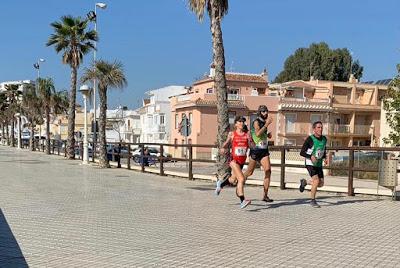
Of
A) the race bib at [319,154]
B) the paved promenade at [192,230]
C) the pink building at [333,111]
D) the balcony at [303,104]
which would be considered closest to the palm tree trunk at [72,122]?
the paved promenade at [192,230]

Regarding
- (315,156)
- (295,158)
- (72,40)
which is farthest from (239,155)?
(72,40)

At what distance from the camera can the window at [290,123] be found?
5469 cm

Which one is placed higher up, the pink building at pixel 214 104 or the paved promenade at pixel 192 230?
the pink building at pixel 214 104

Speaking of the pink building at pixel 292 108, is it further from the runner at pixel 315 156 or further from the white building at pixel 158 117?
the runner at pixel 315 156

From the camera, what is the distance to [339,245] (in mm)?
6328

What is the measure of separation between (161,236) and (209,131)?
44.3 meters

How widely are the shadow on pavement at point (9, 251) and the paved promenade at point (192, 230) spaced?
0.4 inches

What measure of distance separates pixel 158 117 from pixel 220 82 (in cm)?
5553

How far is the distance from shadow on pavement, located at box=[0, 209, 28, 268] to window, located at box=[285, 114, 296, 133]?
161 ft

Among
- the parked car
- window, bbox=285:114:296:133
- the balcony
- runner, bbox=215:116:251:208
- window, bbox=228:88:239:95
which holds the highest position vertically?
window, bbox=228:88:239:95

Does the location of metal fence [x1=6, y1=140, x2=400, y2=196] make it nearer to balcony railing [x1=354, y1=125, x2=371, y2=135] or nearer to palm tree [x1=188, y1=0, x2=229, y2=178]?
palm tree [x1=188, y1=0, x2=229, y2=178]

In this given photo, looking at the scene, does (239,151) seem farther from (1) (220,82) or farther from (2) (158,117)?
(2) (158,117)

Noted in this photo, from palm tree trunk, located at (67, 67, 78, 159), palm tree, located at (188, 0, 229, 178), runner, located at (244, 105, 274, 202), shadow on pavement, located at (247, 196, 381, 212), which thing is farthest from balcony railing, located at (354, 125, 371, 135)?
runner, located at (244, 105, 274, 202)

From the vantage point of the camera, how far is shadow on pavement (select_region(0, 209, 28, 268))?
213 inches
